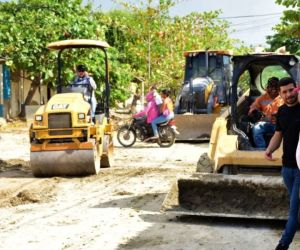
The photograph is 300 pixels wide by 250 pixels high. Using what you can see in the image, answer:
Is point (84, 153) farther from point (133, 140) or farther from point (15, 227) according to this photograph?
point (133, 140)

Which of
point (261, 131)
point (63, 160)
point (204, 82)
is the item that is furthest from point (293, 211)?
point (204, 82)

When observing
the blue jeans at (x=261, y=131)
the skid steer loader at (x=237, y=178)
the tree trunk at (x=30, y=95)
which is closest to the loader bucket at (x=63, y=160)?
the skid steer loader at (x=237, y=178)

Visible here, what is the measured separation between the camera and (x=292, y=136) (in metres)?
6.98

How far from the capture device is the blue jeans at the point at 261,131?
9.23 metres

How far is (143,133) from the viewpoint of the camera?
1898 centimetres

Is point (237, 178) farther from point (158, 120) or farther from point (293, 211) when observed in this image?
point (158, 120)

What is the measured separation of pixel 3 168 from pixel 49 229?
243 inches

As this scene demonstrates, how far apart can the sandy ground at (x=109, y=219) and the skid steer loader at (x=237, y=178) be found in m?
0.19

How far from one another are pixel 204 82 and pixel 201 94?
0.42 meters

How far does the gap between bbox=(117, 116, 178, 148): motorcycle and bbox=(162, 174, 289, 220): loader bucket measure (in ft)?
32.0

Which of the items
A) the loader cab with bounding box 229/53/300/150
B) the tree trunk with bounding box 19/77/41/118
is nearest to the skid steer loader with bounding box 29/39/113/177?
the loader cab with bounding box 229/53/300/150

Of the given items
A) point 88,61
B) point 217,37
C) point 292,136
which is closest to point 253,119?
point 292,136

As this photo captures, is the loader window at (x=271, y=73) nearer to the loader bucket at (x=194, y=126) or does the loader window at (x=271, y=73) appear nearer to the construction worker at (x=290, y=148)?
the construction worker at (x=290, y=148)

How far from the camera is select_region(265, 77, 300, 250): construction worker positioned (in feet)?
22.4
